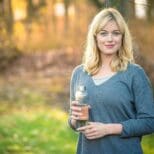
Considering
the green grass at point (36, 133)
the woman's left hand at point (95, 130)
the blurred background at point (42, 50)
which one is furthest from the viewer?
the blurred background at point (42, 50)

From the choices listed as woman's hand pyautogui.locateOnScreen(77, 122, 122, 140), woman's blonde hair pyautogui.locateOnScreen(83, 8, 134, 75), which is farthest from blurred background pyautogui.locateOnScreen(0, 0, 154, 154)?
woman's hand pyautogui.locateOnScreen(77, 122, 122, 140)

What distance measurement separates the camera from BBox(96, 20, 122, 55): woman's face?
3.18m

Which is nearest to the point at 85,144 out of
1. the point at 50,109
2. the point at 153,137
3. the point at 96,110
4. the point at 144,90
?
the point at 96,110

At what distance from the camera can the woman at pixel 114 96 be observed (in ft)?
10.2

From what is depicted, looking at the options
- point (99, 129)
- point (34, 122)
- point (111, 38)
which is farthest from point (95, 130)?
point (34, 122)

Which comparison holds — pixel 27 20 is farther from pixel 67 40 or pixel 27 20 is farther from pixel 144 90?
pixel 144 90

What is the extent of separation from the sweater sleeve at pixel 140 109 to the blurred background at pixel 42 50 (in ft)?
13.5

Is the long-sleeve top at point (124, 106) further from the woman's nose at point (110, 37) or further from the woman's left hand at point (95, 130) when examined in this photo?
the woman's nose at point (110, 37)

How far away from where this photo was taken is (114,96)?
3096 mm

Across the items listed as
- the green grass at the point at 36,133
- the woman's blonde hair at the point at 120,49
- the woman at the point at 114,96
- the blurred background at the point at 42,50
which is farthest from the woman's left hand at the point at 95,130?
the blurred background at the point at 42,50

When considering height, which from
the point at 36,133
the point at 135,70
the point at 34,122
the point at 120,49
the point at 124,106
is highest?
the point at 120,49

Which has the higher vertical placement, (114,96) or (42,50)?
(114,96)

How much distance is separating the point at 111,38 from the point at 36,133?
13.2 ft

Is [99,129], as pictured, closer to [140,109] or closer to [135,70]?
[140,109]
